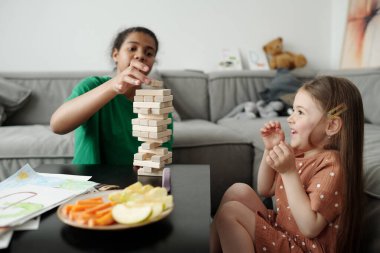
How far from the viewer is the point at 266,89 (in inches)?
94.4

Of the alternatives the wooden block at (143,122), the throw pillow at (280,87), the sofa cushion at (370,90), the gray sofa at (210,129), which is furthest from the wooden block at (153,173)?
the throw pillow at (280,87)

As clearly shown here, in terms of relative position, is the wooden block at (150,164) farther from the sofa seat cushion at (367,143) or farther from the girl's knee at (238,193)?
the sofa seat cushion at (367,143)

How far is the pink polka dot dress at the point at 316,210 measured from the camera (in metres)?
0.86

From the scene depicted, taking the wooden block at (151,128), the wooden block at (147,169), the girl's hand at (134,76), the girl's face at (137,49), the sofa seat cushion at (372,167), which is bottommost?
the sofa seat cushion at (372,167)

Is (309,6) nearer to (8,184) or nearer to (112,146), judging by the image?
(112,146)

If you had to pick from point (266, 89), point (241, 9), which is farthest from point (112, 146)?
point (241, 9)

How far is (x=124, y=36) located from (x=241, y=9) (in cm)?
159

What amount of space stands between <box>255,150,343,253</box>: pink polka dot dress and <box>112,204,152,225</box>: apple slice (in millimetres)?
430

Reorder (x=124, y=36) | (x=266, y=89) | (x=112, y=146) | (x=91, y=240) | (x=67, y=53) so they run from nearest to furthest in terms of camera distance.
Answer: (x=91, y=240), (x=112, y=146), (x=124, y=36), (x=266, y=89), (x=67, y=53)

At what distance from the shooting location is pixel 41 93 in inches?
86.4

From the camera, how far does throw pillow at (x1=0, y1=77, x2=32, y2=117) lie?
202 centimetres

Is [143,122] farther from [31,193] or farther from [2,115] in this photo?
[2,115]

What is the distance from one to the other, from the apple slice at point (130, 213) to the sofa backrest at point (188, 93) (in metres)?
1.75

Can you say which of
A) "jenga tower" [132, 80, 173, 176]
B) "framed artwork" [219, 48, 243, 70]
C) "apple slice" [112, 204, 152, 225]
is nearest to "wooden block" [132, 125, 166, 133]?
"jenga tower" [132, 80, 173, 176]
